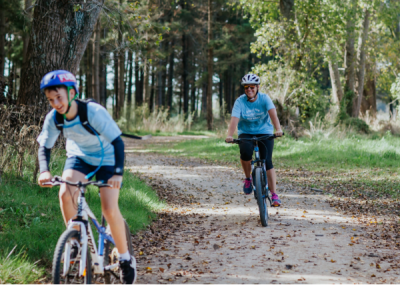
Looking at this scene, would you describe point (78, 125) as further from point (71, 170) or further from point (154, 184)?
point (154, 184)

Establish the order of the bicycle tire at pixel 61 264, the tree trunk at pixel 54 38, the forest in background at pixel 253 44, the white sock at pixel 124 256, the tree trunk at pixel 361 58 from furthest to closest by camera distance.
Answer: the tree trunk at pixel 361 58
the forest in background at pixel 253 44
the tree trunk at pixel 54 38
the white sock at pixel 124 256
the bicycle tire at pixel 61 264

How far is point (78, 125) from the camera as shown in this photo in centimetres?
319

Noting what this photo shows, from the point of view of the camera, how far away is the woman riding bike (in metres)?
6.19

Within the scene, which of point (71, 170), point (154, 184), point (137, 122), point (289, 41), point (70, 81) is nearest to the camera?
point (70, 81)

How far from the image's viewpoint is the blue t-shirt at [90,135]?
124 inches

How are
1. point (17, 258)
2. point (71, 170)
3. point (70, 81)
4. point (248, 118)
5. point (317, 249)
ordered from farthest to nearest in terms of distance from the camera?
point (248, 118)
point (317, 249)
point (17, 258)
point (71, 170)
point (70, 81)

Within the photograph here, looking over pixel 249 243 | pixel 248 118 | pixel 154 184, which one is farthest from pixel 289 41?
pixel 249 243

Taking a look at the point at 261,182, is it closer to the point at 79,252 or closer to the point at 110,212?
the point at 110,212

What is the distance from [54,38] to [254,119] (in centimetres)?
441

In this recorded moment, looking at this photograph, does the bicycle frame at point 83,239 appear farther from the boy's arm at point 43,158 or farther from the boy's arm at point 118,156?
the boy's arm at point 43,158

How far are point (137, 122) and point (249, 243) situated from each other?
2107 centimetres

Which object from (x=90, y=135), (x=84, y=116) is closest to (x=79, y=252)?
(x=90, y=135)

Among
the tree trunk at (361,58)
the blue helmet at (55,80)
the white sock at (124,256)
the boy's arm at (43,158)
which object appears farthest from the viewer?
the tree trunk at (361,58)

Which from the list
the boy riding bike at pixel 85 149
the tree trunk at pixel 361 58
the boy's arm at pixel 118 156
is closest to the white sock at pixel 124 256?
the boy riding bike at pixel 85 149
